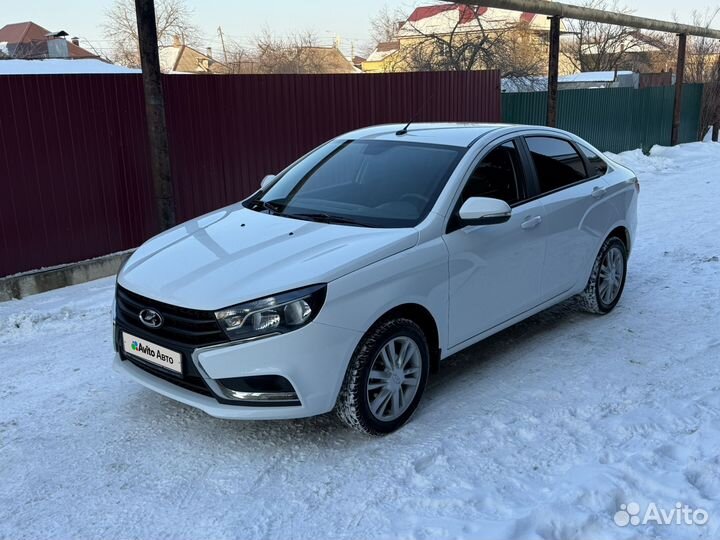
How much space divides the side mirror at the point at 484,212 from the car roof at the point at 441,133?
590mm

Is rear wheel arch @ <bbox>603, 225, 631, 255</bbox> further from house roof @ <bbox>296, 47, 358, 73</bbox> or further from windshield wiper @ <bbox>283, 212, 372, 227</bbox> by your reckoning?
house roof @ <bbox>296, 47, 358, 73</bbox>

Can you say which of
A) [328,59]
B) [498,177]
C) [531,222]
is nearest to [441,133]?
[498,177]

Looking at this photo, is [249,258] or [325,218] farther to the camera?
[325,218]

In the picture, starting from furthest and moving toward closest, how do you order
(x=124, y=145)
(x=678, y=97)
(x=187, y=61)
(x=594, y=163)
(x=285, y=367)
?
(x=187, y=61) < (x=678, y=97) < (x=124, y=145) < (x=594, y=163) < (x=285, y=367)

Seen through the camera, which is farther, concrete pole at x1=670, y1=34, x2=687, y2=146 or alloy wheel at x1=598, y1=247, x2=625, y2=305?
concrete pole at x1=670, y1=34, x2=687, y2=146

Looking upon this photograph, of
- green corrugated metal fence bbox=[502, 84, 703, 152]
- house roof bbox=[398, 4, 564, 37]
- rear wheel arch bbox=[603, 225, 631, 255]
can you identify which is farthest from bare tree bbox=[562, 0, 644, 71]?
rear wheel arch bbox=[603, 225, 631, 255]

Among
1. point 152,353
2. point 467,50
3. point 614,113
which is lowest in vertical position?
point 152,353

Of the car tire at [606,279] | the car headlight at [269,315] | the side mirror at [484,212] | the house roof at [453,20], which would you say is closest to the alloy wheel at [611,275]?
the car tire at [606,279]

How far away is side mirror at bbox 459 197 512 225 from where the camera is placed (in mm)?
4031

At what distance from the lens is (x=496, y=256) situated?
436 cm

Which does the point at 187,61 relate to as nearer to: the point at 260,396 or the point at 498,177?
the point at 498,177

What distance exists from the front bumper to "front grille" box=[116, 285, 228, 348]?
6 centimetres

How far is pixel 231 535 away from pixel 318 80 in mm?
7760

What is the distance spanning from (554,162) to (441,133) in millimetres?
999
